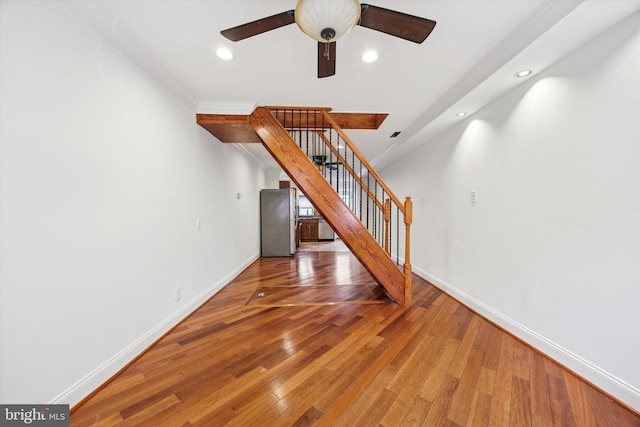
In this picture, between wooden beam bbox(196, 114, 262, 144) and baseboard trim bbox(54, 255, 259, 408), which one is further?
wooden beam bbox(196, 114, 262, 144)

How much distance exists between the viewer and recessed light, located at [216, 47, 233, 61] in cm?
178

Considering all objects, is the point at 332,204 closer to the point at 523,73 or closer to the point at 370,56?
the point at 370,56

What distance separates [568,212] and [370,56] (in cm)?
191

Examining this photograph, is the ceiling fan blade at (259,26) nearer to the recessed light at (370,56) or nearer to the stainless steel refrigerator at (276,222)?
the recessed light at (370,56)

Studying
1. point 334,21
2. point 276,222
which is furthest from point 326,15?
point 276,222

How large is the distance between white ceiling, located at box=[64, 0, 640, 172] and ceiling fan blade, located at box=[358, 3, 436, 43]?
0.27 meters

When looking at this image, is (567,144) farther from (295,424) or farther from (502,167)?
(295,424)

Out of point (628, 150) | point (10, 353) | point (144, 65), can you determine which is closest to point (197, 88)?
point (144, 65)

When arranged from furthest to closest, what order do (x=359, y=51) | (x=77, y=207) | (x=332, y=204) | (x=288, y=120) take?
1. (x=288, y=120)
2. (x=332, y=204)
3. (x=359, y=51)
4. (x=77, y=207)

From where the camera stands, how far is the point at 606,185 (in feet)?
4.67

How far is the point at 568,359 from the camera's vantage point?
5.27 ft

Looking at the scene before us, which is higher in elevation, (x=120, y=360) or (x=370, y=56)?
→ (x=370, y=56)
